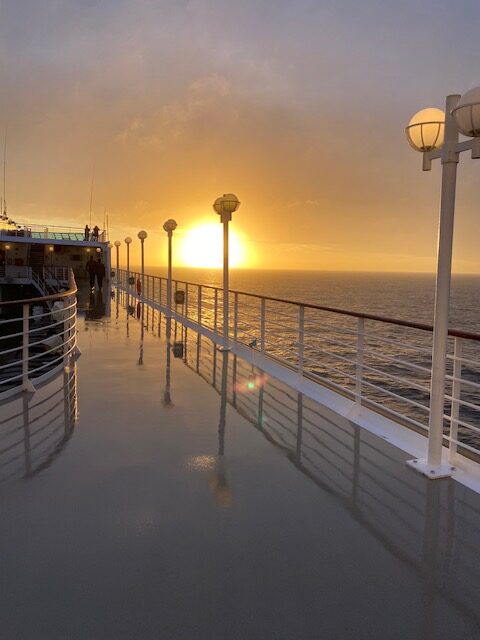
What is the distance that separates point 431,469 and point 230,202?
14.5ft

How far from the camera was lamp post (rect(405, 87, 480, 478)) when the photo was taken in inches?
96.7

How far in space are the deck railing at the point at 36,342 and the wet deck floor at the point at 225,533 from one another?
0.61 m

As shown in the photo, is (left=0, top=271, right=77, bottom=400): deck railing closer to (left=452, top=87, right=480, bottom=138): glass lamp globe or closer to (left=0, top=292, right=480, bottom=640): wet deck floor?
(left=0, top=292, right=480, bottom=640): wet deck floor

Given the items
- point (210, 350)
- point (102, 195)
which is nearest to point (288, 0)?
point (210, 350)

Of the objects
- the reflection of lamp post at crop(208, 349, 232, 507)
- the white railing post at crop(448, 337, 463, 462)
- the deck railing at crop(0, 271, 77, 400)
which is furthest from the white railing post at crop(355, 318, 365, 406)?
the deck railing at crop(0, 271, 77, 400)

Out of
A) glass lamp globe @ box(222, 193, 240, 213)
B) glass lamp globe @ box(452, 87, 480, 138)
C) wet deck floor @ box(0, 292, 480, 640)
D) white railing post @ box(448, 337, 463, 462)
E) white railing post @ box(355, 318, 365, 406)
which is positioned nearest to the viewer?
wet deck floor @ box(0, 292, 480, 640)

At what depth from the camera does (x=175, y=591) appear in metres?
1.57

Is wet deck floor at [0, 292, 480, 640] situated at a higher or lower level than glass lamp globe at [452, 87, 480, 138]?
lower

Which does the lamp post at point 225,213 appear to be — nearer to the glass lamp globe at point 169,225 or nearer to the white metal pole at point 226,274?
the white metal pole at point 226,274

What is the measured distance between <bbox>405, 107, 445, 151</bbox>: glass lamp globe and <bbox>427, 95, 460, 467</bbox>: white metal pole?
0.07m

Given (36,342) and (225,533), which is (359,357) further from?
(36,342)

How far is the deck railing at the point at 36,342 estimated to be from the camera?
3926 mm

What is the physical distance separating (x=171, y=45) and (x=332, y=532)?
1193 cm

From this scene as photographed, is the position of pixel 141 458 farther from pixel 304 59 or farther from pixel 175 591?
pixel 304 59
